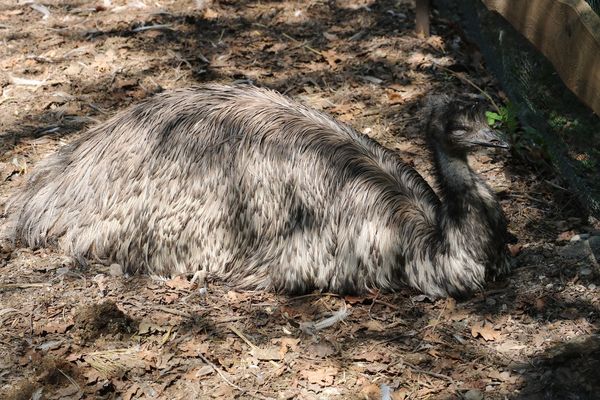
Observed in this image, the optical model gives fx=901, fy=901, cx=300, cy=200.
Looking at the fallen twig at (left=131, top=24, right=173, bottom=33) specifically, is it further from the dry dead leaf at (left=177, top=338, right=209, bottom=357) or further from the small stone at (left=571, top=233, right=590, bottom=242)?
the small stone at (left=571, top=233, right=590, bottom=242)

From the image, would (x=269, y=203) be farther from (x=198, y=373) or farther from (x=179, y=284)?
(x=198, y=373)

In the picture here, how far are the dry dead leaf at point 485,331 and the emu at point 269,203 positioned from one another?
274mm

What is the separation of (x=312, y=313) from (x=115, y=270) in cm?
141

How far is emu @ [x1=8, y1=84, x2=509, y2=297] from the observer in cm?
546

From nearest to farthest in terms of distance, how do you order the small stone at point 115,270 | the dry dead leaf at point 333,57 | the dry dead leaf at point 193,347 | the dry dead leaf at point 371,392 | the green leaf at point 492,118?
the dry dead leaf at point 371,392 → the dry dead leaf at point 193,347 → the small stone at point 115,270 → the green leaf at point 492,118 → the dry dead leaf at point 333,57

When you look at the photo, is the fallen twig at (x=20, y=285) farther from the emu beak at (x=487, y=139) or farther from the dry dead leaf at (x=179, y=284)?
the emu beak at (x=487, y=139)

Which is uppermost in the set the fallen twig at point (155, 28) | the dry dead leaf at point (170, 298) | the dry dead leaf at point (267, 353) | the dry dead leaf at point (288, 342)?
the fallen twig at point (155, 28)

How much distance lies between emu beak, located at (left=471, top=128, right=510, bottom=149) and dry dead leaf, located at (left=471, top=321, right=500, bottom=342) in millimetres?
1061

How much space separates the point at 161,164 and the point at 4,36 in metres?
3.96

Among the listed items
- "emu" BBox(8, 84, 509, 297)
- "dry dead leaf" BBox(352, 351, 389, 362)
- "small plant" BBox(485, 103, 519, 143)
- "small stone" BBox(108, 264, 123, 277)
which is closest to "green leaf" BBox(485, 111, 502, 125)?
"small plant" BBox(485, 103, 519, 143)

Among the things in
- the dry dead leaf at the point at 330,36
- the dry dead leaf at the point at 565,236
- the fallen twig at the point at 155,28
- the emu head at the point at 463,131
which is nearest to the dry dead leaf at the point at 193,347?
the emu head at the point at 463,131

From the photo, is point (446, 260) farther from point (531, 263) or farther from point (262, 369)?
point (262, 369)

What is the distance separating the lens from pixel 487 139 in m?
5.41

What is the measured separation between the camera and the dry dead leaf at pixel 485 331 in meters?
5.12
